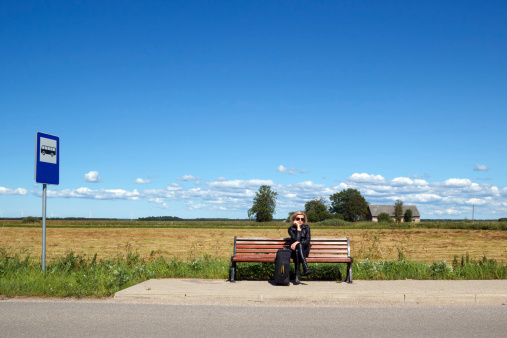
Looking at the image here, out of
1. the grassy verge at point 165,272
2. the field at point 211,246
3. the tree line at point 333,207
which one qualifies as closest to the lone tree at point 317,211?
the tree line at point 333,207

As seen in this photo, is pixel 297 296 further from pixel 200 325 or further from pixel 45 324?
pixel 45 324

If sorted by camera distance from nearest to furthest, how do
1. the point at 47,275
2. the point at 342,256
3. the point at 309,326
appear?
1. the point at 309,326
2. the point at 47,275
3. the point at 342,256

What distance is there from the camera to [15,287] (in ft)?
28.5

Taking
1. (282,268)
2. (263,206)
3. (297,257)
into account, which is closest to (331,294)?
(282,268)

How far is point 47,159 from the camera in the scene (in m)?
10.9

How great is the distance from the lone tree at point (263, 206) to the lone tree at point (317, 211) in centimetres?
903

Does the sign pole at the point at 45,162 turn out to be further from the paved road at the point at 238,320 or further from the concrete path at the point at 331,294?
the concrete path at the point at 331,294

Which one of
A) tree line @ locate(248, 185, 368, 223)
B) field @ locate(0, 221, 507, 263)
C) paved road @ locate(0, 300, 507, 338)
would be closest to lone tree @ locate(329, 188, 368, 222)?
tree line @ locate(248, 185, 368, 223)

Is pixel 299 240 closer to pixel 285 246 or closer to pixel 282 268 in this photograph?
pixel 285 246

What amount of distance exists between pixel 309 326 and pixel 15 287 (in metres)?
5.66

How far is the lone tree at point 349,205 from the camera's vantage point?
379 feet

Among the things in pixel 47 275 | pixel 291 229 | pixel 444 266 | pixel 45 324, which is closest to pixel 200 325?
pixel 45 324

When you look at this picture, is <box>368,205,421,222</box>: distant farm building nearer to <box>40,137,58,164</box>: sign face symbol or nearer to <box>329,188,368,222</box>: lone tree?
<box>329,188,368,222</box>: lone tree

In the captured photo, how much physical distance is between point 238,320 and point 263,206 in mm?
110014
